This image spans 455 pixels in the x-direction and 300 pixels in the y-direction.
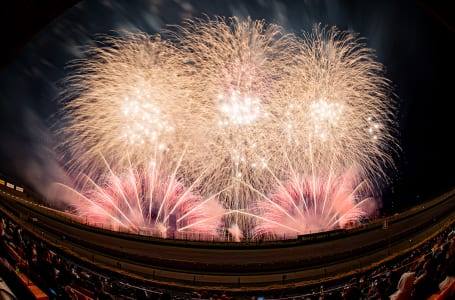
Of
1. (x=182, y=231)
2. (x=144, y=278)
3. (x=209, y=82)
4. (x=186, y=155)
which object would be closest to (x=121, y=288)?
(x=144, y=278)

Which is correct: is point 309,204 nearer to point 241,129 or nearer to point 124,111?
point 241,129

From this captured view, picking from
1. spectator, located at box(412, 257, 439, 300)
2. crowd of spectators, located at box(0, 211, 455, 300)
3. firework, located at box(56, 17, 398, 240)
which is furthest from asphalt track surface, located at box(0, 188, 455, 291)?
spectator, located at box(412, 257, 439, 300)

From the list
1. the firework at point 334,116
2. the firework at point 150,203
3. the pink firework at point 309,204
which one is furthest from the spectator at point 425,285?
the firework at point 150,203

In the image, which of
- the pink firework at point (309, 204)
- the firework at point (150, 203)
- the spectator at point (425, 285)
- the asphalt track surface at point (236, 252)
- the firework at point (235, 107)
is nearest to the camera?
the spectator at point (425, 285)

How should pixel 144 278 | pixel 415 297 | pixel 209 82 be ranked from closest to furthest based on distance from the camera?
pixel 415 297
pixel 144 278
pixel 209 82

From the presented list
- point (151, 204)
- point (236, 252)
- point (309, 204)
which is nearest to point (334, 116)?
point (309, 204)

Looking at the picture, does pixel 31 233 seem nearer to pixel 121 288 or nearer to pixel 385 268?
pixel 121 288

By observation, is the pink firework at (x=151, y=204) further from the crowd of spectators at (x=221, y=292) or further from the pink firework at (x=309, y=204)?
the crowd of spectators at (x=221, y=292)
